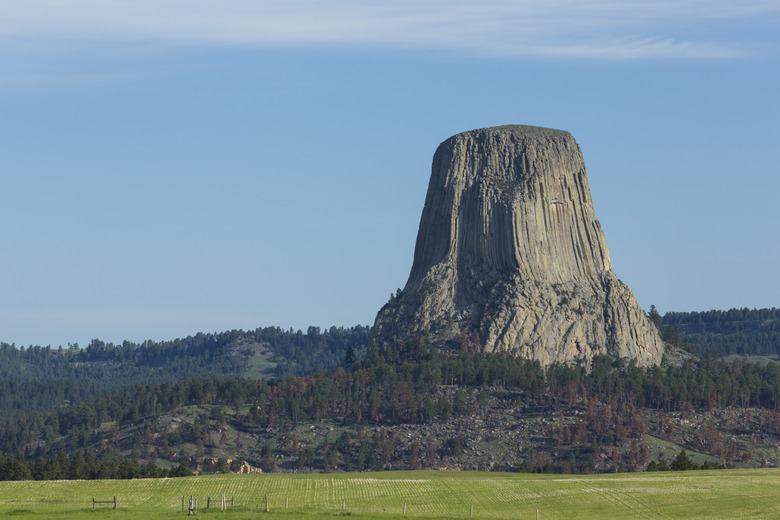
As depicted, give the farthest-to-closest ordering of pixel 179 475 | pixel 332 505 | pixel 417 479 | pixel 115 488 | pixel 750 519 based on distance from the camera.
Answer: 1. pixel 179 475
2. pixel 417 479
3. pixel 115 488
4. pixel 332 505
5. pixel 750 519

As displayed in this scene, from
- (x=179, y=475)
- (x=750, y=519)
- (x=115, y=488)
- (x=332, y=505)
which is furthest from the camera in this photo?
(x=179, y=475)

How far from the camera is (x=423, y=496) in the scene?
136 m

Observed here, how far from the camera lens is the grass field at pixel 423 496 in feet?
398

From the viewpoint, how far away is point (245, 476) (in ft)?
524

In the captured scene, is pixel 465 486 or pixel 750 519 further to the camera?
pixel 465 486

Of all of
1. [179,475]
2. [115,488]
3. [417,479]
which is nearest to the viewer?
[115,488]

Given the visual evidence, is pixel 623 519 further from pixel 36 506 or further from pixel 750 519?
pixel 36 506

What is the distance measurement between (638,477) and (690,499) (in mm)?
21579

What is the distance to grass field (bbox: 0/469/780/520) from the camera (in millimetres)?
121250

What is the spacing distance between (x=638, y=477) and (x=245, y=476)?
4852cm

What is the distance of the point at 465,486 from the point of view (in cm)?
14475

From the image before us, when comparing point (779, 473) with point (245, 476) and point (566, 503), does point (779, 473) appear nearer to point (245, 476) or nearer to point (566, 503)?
point (566, 503)

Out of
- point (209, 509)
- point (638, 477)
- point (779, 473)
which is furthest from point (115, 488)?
point (779, 473)

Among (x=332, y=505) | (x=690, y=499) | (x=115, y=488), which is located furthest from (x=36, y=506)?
(x=690, y=499)
